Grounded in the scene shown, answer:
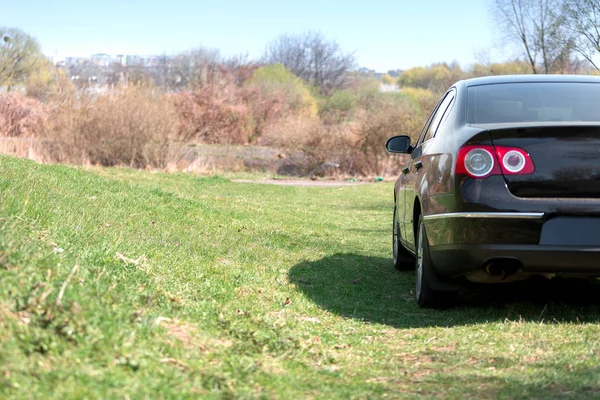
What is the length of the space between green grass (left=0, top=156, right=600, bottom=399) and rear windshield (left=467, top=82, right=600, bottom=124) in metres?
1.42

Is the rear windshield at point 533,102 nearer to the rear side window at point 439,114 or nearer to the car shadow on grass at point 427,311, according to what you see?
the rear side window at point 439,114

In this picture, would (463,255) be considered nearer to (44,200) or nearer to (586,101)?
(586,101)

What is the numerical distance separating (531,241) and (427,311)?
1358 mm

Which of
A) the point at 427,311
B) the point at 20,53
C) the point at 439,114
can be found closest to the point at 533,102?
the point at 439,114

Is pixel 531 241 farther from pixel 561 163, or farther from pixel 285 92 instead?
pixel 285 92

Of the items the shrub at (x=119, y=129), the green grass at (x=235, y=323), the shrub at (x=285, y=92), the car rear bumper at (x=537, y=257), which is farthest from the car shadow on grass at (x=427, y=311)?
the shrub at (x=285, y=92)

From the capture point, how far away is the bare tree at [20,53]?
165ft

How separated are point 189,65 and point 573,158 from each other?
106341 millimetres

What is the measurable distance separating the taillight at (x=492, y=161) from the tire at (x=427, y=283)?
862mm

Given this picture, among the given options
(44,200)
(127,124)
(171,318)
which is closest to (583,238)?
(171,318)

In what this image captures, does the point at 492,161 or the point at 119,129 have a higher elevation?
the point at 492,161

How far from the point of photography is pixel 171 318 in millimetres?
4547

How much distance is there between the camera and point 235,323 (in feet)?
16.1

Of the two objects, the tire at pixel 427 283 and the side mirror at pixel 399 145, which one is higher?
the side mirror at pixel 399 145
